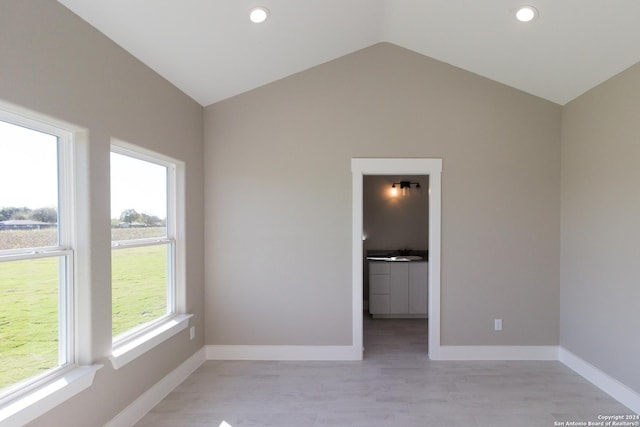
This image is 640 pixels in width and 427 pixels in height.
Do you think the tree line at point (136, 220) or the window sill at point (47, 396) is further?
the tree line at point (136, 220)

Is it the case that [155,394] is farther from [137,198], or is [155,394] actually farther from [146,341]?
[137,198]

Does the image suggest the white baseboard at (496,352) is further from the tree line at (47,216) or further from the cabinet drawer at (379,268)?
the tree line at (47,216)

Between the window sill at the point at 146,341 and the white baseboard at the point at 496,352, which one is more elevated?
the window sill at the point at 146,341

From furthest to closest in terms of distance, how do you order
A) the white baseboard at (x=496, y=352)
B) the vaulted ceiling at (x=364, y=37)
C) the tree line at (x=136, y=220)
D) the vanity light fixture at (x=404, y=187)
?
the vanity light fixture at (x=404, y=187), the white baseboard at (x=496, y=352), the tree line at (x=136, y=220), the vaulted ceiling at (x=364, y=37)

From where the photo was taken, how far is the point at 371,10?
315 centimetres

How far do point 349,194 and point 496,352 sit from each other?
2.27 m

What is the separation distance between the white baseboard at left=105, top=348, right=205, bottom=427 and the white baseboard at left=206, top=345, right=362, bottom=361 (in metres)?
0.23

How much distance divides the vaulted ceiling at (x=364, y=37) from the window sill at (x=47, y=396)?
2.11 m

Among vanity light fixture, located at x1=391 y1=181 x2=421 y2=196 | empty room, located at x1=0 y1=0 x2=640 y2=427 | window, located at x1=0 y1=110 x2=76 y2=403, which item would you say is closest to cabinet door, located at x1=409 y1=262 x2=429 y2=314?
empty room, located at x1=0 y1=0 x2=640 y2=427

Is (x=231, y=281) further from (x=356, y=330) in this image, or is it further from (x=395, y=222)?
(x=395, y=222)

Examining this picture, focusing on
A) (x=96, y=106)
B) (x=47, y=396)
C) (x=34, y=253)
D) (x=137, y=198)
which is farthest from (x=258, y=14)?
(x=47, y=396)

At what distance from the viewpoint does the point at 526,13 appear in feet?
8.65

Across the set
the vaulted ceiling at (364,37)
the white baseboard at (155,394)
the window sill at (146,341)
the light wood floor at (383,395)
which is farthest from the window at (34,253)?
the light wood floor at (383,395)

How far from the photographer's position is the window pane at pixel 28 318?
180 cm
